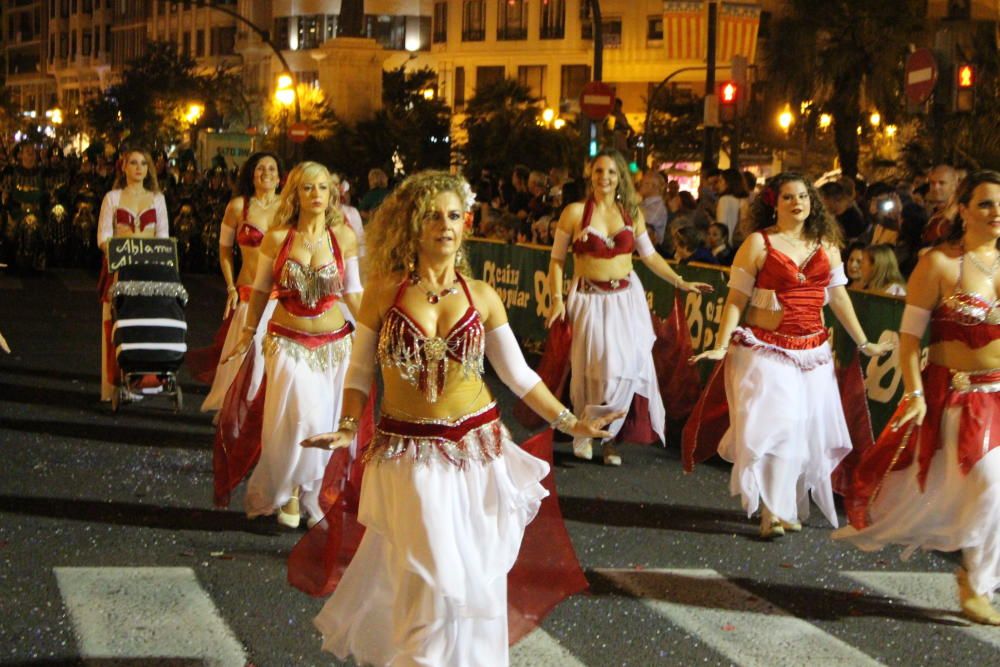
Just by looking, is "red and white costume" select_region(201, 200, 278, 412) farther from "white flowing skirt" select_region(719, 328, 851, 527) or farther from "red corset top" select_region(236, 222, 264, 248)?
"white flowing skirt" select_region(719, 328, 851, 527)

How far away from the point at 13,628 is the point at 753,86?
4719 centimetres

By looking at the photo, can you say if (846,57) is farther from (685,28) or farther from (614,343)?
(614,343)

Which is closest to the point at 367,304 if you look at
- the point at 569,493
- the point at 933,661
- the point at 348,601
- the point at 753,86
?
the point at 348,601

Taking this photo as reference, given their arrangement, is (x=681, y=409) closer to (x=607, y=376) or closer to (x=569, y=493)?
(x=607, y=376)

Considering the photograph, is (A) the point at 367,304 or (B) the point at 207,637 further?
(B) the point at 207,637

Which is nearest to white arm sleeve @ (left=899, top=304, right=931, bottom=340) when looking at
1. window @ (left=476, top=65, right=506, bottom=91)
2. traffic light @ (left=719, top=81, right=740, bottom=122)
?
traffic light @ (left=719, top=81, right=740, bottom=122)

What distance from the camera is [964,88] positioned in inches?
553

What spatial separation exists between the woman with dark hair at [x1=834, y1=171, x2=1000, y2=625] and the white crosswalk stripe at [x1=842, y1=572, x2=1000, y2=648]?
0.42 ft

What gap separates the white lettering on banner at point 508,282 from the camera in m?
17.4

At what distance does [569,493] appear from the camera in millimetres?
9844

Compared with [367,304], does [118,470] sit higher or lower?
lower

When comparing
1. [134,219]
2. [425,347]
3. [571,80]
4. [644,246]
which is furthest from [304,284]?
[571,80]

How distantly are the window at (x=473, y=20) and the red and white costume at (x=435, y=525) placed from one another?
239 feet

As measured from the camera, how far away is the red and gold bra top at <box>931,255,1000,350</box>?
23.0ft
